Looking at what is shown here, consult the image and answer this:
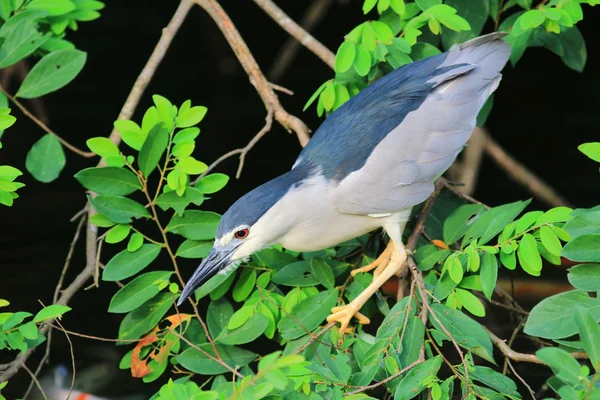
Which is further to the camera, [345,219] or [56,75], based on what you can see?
[56,75]

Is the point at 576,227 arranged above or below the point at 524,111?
above

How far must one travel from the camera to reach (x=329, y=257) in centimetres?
270

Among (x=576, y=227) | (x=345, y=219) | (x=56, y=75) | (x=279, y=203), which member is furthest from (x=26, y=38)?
(x=576, y=227)

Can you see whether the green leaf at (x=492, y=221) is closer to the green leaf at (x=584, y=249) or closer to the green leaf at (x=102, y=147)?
the green leaf at (x=584, y=249)

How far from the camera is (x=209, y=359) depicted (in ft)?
7.84

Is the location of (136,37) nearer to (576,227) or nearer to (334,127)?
(334,127)

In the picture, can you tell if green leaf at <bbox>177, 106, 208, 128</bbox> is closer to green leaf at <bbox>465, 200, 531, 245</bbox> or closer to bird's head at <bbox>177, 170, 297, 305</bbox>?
bird's head at <bbox>177, 170, 297, 305</bbox>

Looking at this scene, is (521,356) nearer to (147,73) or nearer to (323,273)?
(323,273)

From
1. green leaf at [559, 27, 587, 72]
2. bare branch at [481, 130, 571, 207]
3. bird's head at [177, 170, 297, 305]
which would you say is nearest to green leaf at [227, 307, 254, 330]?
bird's head at [177, 170, 297, 305]

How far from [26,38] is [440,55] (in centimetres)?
132

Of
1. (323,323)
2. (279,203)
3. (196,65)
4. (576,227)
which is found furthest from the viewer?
(196,65)

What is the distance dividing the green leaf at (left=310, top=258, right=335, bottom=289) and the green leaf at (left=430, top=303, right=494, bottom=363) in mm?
380

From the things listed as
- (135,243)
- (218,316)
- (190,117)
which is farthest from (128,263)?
(190,117)

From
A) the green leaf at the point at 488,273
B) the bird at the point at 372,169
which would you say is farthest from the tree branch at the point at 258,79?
the green leaf at the point at 488,273
